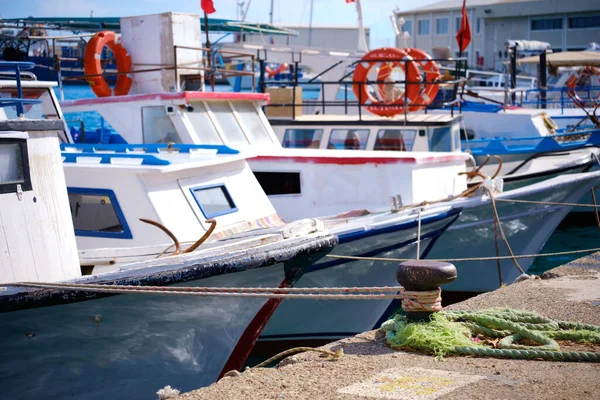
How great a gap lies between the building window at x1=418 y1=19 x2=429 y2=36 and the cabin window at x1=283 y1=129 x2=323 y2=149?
53.3 m

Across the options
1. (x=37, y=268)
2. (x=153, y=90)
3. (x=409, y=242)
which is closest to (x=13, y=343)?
(x=37, y=268)

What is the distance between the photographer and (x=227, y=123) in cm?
1112

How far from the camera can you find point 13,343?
20.2 feet

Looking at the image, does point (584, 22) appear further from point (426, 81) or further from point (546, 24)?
point (426, 81)

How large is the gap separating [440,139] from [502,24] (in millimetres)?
50992

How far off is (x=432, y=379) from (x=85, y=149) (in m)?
6.35

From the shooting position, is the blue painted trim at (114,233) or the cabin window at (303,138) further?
the cabin window at (303,138)

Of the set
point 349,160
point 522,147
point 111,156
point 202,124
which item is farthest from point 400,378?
point 522,147

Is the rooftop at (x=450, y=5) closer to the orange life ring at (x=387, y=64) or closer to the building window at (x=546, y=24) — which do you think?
the building window at (x=546, y=24)

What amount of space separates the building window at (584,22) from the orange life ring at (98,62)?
5159cm

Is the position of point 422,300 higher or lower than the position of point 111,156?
lower

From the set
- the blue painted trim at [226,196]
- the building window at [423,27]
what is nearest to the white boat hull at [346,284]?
the blue painted trim at [226,196]

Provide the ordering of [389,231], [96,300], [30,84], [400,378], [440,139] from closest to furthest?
1. [400,378]
2. [96,300]
3. [30,84]
4. [389,231]
5. [440,139]

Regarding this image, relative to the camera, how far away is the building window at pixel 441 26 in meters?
62.8
